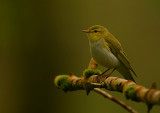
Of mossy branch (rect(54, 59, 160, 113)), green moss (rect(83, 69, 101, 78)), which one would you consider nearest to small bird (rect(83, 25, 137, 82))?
mossy branch (rect(54, 59, 160, 113))

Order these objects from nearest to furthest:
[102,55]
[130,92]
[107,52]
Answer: [130,92], [102,55], [107,52]

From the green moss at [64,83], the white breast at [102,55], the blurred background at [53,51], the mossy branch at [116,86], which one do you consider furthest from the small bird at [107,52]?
the blurred background at [53,51]

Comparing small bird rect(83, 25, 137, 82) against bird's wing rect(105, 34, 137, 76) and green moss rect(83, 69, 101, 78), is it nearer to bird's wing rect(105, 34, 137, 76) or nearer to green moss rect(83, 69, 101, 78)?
bird's wing rect(105, 34, 137, 76)

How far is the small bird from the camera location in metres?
3.74

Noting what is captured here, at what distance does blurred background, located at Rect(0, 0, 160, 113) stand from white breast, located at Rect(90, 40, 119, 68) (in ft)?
7.48

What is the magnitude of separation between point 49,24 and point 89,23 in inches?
96.8

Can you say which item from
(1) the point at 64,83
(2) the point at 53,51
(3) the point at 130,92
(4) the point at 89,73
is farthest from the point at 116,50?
(2) the point at 53,51

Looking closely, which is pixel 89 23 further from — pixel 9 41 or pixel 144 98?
pixel 144 98

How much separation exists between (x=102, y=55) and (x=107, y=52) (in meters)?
0.13

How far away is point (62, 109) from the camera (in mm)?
6348

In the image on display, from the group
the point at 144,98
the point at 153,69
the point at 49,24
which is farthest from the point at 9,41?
the point at 144,98

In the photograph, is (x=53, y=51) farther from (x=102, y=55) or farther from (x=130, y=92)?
(x=130, y=92)

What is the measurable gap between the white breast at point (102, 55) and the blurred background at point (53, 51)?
7.48ft

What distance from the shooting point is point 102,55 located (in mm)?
3727
